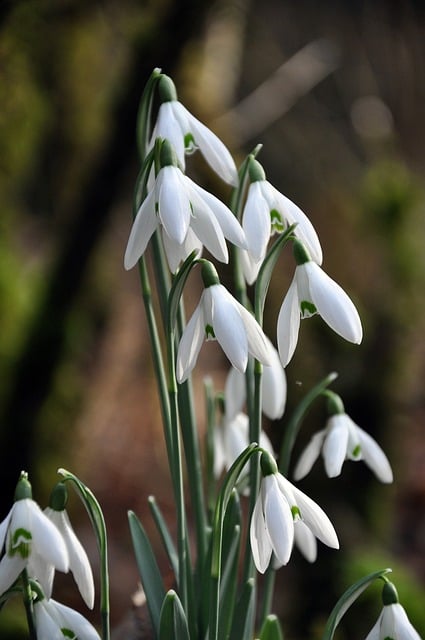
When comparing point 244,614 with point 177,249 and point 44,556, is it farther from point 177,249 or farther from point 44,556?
point 177,249

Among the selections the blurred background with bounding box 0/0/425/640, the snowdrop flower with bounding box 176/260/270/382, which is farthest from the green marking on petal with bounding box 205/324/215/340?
the blurred background with bounding box 0/0/425/640

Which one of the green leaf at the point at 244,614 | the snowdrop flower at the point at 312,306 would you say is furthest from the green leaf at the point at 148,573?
the snowdrop flower at the point at 312,306

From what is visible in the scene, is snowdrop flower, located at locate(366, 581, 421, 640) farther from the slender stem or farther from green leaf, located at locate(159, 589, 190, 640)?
the slender stem

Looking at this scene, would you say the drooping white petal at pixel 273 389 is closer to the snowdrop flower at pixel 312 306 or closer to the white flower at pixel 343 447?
the white flower at pixel 343 447

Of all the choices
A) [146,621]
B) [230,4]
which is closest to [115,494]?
[230,4]

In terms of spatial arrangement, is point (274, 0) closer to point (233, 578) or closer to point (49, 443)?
point (49, 443)

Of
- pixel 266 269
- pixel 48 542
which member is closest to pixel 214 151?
pixel 266 269
